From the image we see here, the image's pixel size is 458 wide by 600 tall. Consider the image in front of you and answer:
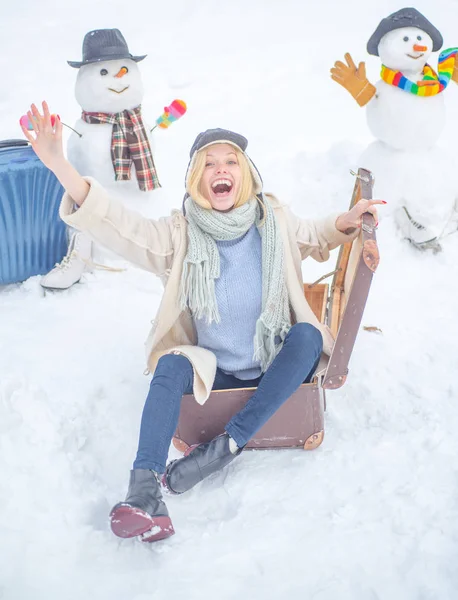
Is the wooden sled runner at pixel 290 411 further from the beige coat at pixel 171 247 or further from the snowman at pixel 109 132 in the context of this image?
the snowman at pixel 109 132

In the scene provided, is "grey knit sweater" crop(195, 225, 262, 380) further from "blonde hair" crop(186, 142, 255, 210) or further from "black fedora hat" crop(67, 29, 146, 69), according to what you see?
"black fedora hat" crop(67, 29, 146, 69)

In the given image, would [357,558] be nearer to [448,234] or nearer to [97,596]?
[97,596]

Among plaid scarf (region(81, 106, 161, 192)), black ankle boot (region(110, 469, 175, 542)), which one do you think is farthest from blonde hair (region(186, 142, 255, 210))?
plaid scarf (region(81, 106, 161, 192))

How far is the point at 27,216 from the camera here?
9.19ft

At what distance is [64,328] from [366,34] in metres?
4.07

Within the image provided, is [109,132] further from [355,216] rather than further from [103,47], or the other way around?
[355,216]

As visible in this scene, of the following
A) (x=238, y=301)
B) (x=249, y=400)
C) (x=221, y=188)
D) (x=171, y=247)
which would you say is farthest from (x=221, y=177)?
(x=249, y=400)

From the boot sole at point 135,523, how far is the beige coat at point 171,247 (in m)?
0.36

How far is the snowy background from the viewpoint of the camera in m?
1.65

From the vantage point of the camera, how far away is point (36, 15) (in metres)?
6.22

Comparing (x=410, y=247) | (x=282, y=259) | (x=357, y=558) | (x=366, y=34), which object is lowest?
(x=357, y=558)

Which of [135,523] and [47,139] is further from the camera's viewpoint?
[47,139]

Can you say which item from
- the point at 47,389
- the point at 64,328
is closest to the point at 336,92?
the point at 64,328

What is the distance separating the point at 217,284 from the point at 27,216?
3.89 feet
